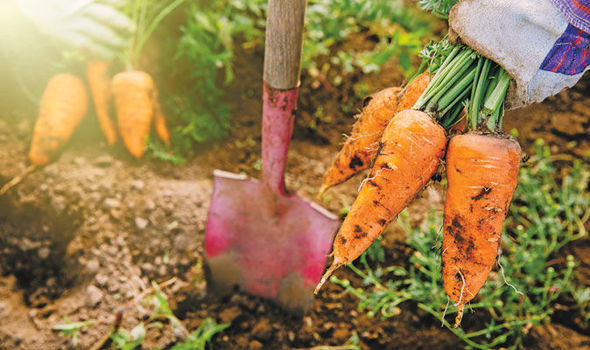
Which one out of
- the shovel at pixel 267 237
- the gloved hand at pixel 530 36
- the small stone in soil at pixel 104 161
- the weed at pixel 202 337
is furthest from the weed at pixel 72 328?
the gloved hand at pixel 530 36

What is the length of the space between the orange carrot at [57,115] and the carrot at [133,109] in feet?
0.65

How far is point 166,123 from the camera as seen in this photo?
5.84ft

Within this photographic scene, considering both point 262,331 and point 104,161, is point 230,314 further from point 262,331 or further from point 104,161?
point 104,161

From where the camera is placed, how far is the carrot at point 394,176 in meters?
0.81

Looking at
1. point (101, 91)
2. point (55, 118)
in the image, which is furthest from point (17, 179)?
point (101, 91)

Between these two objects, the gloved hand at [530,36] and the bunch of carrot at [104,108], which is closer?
the gloved hand at [530,36]

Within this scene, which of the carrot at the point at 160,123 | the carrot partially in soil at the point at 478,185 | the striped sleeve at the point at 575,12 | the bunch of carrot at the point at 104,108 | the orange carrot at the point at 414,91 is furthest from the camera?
the carrot at the point at 160,123

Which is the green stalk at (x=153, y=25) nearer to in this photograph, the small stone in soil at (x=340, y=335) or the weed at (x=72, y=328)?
the weed at (x=72, y=328)

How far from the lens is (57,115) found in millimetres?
1663

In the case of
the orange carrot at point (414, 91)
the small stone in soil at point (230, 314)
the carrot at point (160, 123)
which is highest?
the orange carrot at point (414, 91)

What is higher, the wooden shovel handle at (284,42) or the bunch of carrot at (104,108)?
the wooden shovel handle at (284,42)

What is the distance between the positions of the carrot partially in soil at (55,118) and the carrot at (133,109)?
199 millimetres

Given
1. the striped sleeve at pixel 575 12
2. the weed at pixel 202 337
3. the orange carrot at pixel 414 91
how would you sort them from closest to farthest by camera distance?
the striped sleeve at pixel 575 12, the orange carrot at pixel 414 91, the weed at pixel 202 337

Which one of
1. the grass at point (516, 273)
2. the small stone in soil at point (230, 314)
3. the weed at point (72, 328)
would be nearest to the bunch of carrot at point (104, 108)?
the weed at point (72, 328)
